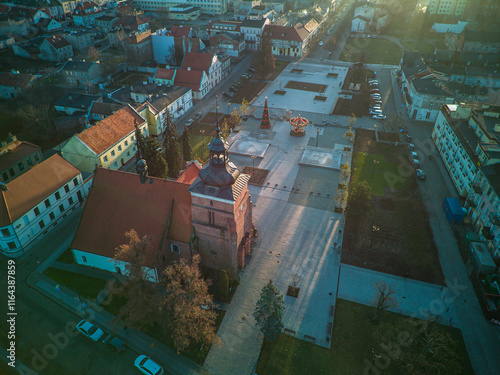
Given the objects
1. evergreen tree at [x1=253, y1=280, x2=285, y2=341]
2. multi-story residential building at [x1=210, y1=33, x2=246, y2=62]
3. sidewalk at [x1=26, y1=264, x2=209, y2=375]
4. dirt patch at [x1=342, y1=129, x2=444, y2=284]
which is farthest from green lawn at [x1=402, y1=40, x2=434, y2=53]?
sidewalk at [x1=26, y1=264, x2=209, y2=375]

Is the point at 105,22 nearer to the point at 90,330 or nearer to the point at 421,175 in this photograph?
the point at 421,175

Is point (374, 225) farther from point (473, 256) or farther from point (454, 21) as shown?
point (454, 21)

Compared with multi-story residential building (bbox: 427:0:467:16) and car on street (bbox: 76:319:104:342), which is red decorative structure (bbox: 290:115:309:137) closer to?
car on street (bbox: 76:319:104:342)

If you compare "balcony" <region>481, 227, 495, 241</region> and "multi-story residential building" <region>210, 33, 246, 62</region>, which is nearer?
"balcony" <region>481, 227, 495, 241</region>

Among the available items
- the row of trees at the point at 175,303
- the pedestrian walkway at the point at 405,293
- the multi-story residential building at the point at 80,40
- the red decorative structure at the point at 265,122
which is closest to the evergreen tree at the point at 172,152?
the row of trees at the point at 175,303

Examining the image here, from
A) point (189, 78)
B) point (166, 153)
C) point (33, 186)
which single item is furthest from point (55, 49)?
point (33, 186)

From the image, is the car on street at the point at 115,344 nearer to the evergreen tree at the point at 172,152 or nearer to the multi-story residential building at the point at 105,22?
the evergreen tree at the point at 172,152
